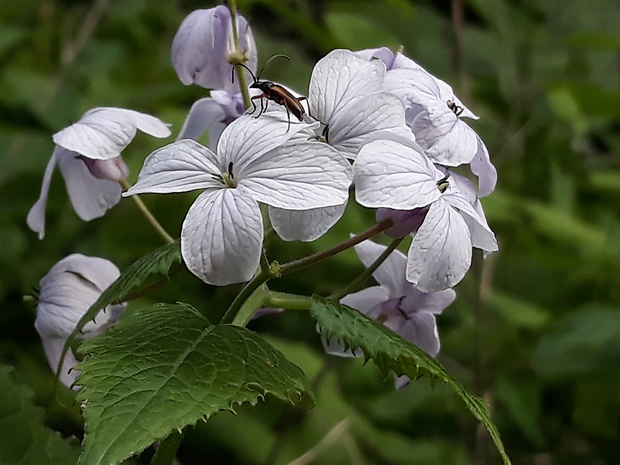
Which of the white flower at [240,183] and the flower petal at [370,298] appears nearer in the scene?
the white flower at [240,183]

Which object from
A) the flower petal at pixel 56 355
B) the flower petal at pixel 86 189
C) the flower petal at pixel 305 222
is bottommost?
the flower petal at pixel 56 355

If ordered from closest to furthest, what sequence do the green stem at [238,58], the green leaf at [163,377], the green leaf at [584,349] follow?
the green leaf at [163,377] → the green stem at [238,58] → the green leaf at [584,349]

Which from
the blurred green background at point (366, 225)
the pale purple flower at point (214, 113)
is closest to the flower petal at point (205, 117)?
the pale purple flower at point (214, 113)

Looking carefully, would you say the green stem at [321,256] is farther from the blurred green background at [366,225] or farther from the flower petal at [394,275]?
the blurred green background at [366,225]

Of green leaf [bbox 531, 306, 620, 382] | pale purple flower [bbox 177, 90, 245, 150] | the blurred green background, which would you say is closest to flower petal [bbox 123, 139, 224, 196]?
pale purple flower [bbox 177, 90, 245, 150]

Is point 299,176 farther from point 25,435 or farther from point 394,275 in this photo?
point 25,435

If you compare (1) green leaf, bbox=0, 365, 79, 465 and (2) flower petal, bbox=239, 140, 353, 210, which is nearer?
(2) flower petal, bbox=239, 140, 353, 210

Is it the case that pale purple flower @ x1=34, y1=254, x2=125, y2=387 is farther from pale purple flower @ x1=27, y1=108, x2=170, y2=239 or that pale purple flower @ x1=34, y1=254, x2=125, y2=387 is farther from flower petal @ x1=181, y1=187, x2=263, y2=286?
flower petal @ x1=181, y1=187, x2=263, y2=286
